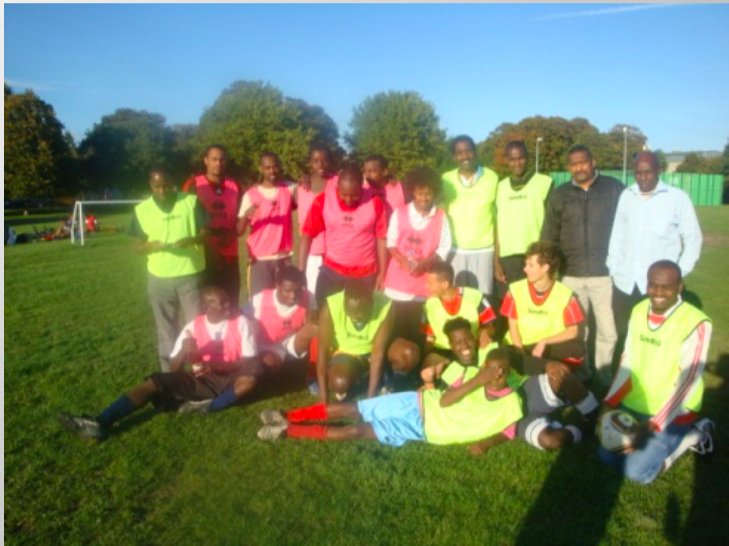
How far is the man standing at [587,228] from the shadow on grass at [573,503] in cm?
176

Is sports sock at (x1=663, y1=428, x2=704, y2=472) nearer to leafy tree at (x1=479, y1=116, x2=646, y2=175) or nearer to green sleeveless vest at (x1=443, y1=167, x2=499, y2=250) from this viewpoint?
green sleeveless vest at (x1=443, y1=167, x2=499, y2=250)

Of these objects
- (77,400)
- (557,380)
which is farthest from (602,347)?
(77,400)

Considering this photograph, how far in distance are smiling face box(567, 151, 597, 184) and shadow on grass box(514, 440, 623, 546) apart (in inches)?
99.3

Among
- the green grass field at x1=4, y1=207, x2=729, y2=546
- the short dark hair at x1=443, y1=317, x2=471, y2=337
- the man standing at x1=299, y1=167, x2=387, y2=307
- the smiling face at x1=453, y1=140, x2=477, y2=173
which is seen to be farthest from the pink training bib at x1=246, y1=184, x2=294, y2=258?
the short dark hair at x1=443, y1=317, x2=471, y2=337

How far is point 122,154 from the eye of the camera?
60.0m

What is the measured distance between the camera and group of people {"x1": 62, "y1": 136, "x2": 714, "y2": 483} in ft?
15.3

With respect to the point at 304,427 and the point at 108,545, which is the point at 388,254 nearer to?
the point at 304,427

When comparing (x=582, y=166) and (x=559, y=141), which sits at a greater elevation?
(x=559, y=141)

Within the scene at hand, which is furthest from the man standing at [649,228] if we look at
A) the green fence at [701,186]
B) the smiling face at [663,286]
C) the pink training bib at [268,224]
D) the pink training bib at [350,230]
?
the green fence at [701,186]

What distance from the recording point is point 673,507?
3.92 meters

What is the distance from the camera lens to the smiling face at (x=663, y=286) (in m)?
4.40

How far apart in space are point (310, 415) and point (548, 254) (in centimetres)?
247

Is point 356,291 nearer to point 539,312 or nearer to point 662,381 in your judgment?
point 539,312

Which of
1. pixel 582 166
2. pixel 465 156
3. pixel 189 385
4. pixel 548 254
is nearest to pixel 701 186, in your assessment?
pixel 582 166
